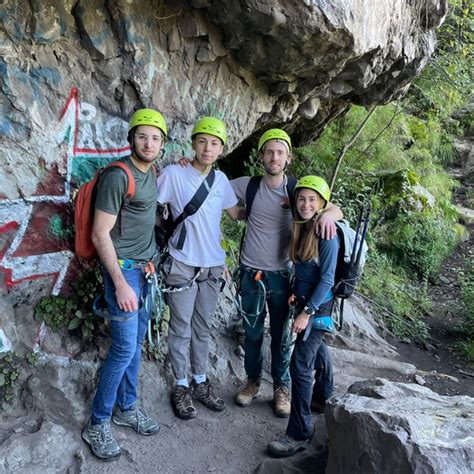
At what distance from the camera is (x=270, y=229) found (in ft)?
15.3

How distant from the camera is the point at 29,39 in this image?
4016 mm

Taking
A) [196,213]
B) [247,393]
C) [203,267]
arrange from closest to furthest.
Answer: [196,213], [203,267], [247,393]

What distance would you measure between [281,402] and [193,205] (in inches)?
94.0

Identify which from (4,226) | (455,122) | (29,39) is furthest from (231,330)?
(455,122)

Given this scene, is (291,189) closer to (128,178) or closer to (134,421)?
(128,178)

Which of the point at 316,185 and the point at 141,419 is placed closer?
the point at 316,185

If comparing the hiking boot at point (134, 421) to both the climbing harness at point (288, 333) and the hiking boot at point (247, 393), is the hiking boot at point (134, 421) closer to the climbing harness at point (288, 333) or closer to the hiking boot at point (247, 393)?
the hiking boot at point (247, 393)

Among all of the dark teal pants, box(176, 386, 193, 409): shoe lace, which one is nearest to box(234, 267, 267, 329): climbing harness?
the dark teal pants

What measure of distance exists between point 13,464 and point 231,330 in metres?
3.04

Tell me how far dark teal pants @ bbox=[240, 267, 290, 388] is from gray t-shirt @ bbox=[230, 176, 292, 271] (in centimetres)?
11

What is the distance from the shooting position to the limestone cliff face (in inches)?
163

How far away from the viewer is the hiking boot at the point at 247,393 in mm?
5188

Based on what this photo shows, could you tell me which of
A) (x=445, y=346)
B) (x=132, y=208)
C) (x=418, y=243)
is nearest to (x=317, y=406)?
(x=132, y=208)

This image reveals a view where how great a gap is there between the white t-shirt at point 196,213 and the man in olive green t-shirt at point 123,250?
29 cm
